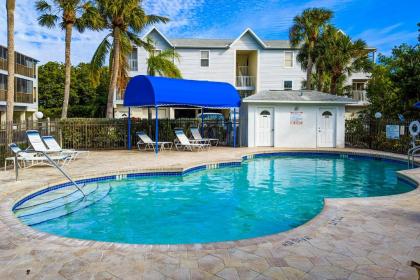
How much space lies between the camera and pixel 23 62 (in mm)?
40844

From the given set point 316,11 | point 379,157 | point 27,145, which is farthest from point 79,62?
point 379,157

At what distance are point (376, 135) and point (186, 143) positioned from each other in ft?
33.7

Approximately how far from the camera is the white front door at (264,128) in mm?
19828

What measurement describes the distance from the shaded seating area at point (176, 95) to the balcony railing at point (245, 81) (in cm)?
1373

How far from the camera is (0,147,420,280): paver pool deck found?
4.04 metres

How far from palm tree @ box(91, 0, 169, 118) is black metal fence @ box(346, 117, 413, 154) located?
1374 cm

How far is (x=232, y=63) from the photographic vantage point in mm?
32531

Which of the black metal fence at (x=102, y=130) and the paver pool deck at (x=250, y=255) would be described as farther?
the black metal fence at (x=102, y=130)

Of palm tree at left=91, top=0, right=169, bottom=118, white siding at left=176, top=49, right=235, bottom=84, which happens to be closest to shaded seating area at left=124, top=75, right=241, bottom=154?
palm tree at left=91, top=0, right=169, bottom=118

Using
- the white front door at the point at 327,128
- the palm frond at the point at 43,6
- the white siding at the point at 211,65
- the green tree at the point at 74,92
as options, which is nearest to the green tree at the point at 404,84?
the white front door at the point at 327,128

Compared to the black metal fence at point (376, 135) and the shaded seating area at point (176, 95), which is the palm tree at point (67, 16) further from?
the black metal fence at point (376, 135)

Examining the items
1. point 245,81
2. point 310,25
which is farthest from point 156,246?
point 245,81

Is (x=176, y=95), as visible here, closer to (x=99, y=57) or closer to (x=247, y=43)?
(x=99, y=57)

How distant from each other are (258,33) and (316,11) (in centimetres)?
788
